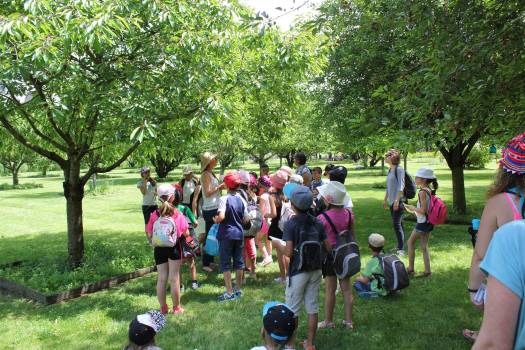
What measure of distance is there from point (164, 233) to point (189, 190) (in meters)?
2.68

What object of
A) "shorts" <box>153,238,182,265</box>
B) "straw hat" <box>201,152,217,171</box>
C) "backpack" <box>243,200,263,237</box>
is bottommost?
"shorts" <box>153,238,182,265</box>

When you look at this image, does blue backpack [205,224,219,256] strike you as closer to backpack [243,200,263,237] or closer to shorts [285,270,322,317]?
backpack [243,200,263,237]

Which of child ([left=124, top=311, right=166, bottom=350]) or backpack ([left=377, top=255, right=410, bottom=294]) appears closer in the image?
child ([left=124, top=311, right=166, bottom=350])

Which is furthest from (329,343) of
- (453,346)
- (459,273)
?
(459,273)

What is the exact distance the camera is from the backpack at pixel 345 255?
14.2 feet

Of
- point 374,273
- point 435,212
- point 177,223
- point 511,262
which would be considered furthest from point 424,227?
point 511,262

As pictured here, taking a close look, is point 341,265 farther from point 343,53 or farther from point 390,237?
point 343,53

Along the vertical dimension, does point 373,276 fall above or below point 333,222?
below

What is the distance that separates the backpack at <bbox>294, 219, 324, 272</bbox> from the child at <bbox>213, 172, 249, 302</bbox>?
5.85 feet

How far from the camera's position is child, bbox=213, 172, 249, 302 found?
560cm

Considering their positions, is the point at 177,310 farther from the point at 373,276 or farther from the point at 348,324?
the point at 373,276

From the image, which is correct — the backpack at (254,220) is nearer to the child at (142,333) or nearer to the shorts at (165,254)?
the shorts at (165,254)

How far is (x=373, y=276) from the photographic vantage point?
5586 mm

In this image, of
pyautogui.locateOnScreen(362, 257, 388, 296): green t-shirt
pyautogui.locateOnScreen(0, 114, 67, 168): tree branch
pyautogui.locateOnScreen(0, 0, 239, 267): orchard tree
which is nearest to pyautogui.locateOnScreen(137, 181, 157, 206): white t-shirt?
pyautogui.locateOnScreen(0, 0, 239, 267): orchard tree
